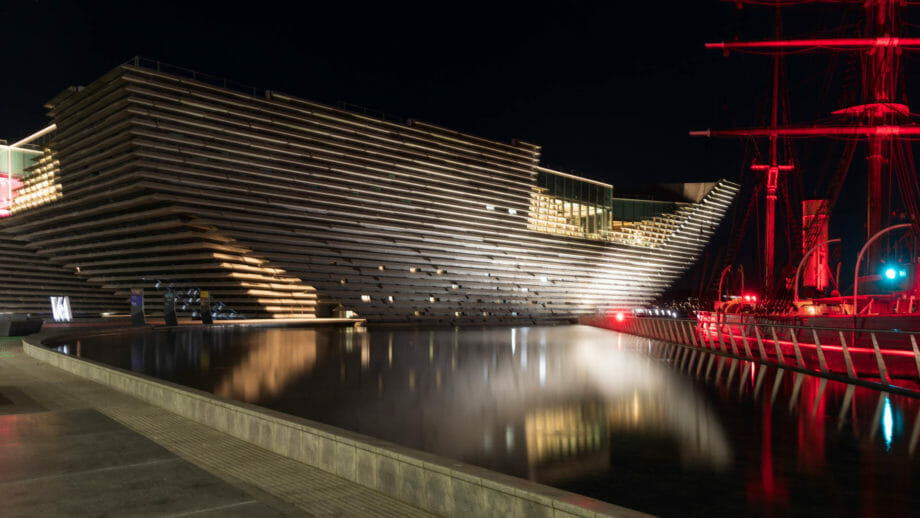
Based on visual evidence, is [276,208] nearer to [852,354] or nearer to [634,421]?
[852,354]

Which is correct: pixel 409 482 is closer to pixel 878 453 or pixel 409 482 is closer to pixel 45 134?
pixel 878 453

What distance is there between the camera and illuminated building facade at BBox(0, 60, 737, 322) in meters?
41.2

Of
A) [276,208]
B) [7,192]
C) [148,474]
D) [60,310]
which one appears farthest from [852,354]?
[7,192]

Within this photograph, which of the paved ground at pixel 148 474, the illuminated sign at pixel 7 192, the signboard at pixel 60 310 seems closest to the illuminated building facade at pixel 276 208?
the illuminated sign at pixel 7 192

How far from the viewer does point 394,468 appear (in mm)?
5328

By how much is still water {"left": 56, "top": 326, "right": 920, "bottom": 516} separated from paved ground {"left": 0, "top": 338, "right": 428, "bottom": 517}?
150 cm

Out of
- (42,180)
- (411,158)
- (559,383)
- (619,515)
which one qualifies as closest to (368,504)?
(619,515)

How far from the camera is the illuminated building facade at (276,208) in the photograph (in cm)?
4122

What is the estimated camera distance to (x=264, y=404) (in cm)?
985

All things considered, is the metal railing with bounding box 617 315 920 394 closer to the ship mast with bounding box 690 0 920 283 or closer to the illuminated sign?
the ship mast with bounding box 690 0 920 283

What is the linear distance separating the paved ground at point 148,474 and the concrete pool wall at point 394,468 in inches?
4.0

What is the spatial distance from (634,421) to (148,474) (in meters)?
5.37

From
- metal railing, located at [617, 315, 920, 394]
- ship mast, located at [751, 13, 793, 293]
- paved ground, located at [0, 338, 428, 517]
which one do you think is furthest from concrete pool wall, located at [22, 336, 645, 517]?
ship mast, located at [751, 13, 793, 293]

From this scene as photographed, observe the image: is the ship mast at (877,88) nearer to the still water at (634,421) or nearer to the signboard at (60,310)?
the still water at (634,421)
